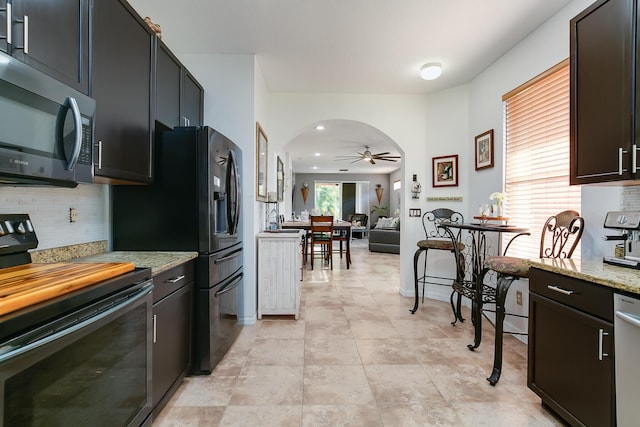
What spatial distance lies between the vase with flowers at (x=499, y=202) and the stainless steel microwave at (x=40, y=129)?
2.99 metres

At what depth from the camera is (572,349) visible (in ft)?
4.87

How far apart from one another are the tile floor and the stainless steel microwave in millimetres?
1385

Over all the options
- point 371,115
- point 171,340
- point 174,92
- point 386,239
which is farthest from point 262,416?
point 386,239

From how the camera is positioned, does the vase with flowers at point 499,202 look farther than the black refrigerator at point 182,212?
Yes

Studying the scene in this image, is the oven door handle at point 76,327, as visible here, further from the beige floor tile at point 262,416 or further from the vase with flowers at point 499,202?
the vase with flowers at point 499,202

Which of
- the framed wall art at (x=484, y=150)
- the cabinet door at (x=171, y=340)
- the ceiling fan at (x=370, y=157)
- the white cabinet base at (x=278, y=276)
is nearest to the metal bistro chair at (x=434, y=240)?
the framed wall art at (x=484, y=150)

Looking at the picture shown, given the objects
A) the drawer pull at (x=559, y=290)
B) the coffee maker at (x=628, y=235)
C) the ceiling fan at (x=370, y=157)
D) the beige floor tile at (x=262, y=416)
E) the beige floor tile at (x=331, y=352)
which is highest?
the ceiling fan at (x=370, y=157)

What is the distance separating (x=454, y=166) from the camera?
372 centimetres

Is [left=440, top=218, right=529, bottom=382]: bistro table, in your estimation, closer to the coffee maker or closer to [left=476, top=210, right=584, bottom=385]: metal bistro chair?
[left=476, top=210, right=584, bottom=385]: metal bistro chair

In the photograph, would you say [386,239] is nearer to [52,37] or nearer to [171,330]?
[171,330]

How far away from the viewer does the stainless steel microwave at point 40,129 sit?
1007 mm

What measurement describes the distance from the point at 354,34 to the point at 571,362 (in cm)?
271

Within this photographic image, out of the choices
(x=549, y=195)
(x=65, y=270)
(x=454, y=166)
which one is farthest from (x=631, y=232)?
(x=65, y=270)

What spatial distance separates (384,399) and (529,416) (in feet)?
2.57
